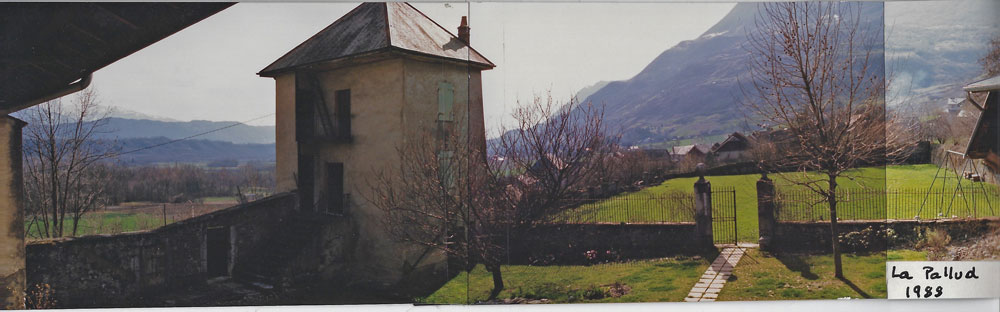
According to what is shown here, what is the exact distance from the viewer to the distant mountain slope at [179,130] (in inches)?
211

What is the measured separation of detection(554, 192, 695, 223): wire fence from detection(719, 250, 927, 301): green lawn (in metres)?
0.74

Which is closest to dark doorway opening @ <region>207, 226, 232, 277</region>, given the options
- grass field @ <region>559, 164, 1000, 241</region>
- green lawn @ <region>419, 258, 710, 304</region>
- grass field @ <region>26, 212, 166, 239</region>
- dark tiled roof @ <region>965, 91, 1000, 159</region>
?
grass field @ <region>26, 212, 166, 239</region>

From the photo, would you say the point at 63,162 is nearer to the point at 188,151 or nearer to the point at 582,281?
the point at 188,151

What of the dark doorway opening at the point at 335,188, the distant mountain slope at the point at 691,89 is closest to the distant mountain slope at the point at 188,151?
the dark doorway opening at the point at 335,188

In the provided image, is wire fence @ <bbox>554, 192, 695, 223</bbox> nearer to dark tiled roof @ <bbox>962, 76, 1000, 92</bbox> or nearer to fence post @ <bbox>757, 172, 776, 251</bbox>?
fence post @ <bbox>757, 172, 776, 251</bbox>

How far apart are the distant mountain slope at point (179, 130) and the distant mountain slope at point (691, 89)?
319cm

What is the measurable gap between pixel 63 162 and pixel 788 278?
673 centimetres

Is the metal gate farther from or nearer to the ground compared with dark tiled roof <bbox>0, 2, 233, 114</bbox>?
nearer to the ground

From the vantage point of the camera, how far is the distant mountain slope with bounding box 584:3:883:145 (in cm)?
555

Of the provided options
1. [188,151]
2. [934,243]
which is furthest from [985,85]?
[188,151]

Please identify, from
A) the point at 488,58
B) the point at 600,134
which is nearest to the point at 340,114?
the point at 488,58

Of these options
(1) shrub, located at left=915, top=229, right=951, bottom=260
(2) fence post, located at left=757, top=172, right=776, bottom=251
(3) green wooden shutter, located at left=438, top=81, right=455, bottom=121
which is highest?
(3) green wooden shutter, located at left=438, top=81, right=455, bottom=121

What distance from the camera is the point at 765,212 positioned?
5.53 metres

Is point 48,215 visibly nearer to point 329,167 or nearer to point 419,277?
point 329,167
